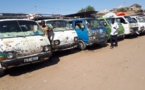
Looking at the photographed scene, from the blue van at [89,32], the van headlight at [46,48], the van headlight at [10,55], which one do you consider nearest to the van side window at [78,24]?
the blue van at [89,32]

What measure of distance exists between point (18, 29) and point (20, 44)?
0.86m

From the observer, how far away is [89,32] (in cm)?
914

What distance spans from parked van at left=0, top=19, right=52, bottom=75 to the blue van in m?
2.92

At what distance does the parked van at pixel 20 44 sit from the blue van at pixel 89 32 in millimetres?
2923

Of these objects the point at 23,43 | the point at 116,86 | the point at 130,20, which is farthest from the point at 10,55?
the point at 130,20

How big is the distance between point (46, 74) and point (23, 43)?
126 cm

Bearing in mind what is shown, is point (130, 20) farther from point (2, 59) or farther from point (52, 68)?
point (2, 59)

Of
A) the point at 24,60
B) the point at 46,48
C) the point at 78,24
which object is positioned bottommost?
the point at 24,60

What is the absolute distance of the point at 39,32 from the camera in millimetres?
6887

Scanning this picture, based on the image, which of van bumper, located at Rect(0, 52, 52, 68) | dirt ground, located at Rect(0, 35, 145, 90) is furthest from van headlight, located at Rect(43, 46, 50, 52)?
dirt ground, located at Rect(0, 35, 145, 90)

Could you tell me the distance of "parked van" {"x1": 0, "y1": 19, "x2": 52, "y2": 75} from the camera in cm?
548

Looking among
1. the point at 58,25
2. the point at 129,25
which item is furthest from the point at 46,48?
the point at 129,25

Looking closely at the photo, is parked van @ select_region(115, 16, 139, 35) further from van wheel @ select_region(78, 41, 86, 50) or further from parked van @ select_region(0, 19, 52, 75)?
parked van @ select_region(0, 19, 52, 75)

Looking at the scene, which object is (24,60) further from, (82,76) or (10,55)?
(82,76)
